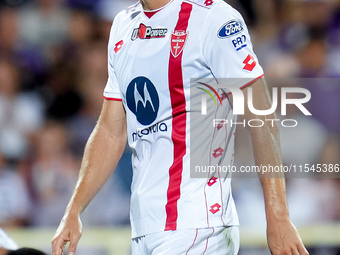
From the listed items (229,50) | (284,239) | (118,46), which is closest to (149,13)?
(118,46)

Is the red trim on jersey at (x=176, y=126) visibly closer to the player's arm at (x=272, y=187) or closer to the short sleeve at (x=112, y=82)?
the player's arm at (x=272, y=187)

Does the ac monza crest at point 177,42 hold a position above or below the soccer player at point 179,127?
above

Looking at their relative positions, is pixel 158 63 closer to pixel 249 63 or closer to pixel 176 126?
pixel 176 126

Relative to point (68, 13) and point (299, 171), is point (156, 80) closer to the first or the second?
point (299, 171)

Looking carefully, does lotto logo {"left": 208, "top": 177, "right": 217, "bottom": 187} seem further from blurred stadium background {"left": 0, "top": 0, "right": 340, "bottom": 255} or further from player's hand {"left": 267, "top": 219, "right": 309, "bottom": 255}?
blurred stadium background {"left": 0, "top": 0, "right": 340, "bottom": 255}

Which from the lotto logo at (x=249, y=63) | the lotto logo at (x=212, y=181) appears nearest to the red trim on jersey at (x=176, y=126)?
the lotto logo at (x=212, y=181)

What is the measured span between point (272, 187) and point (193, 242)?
42cm

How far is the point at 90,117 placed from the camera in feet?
19.8

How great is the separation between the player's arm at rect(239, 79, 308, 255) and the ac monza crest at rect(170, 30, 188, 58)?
354 mm

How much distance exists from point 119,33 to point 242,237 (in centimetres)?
222

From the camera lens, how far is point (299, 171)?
5445 mm

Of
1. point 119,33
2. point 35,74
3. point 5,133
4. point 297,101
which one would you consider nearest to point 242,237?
point 297,101

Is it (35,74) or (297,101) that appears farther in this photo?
(35,74)

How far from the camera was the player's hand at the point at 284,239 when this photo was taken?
2.40 m
